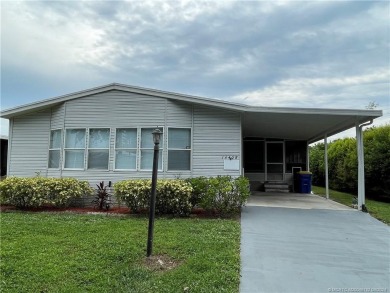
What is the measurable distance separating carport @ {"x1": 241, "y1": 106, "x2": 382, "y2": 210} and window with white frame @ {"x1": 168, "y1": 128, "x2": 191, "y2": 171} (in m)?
1.95

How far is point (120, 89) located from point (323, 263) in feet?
24.6

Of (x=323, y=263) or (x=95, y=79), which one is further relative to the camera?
(x=95, y=79)

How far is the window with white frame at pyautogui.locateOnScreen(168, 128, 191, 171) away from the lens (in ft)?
30.2

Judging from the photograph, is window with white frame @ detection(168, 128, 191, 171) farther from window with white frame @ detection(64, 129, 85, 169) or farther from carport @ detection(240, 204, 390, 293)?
window with white frame @ detection(64, 129, 85, 169)

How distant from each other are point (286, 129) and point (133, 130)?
6.19 m

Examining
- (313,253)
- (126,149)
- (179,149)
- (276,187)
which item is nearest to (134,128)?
(126,149)

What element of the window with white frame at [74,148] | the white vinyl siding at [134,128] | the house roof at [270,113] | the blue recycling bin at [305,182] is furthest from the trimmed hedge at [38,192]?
the blue recycling bin at [305,182]

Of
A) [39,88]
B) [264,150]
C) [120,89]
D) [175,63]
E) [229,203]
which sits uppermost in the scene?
[175,63]

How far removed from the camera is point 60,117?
1003cm

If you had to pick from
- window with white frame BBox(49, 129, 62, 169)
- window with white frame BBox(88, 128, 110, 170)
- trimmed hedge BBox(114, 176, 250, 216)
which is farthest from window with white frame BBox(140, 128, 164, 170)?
window with white frame BBox(49, 129, 62, 169)

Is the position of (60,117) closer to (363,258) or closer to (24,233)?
(24,233)

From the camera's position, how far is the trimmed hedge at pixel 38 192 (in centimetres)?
866

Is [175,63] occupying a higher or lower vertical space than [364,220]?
higher

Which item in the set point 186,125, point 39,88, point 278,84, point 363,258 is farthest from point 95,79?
point 363,258
